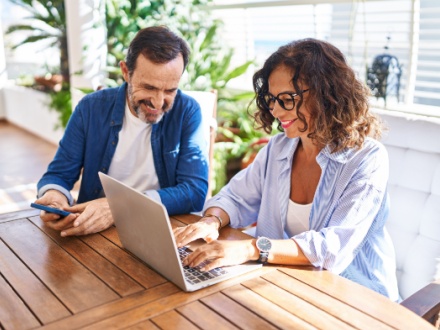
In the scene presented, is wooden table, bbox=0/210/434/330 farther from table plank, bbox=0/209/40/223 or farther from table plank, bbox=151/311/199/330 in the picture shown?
table plank, bbox=0/209/40/223

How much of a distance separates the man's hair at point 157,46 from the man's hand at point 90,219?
61 cm

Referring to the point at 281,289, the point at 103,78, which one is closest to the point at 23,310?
the point at 281,289

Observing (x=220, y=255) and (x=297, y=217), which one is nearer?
(x=220, y=255)

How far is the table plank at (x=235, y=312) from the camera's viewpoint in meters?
0.98

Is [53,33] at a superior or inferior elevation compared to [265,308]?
superior

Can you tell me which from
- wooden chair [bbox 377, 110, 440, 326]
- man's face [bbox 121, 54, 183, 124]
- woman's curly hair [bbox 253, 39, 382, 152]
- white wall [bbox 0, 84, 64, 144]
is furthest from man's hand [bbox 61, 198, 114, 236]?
white wall [bbox 0, 84, 64, 144]

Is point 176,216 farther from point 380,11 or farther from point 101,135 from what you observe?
point 380,11

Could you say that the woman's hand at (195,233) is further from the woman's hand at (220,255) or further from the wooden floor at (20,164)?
the wooden floor at (20,164)

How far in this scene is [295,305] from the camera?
106cm

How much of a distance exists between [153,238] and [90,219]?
1.37 feet

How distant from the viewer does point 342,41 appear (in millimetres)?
3600

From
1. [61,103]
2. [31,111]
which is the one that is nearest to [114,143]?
[61,103]

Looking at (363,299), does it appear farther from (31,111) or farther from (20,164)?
(31,111)

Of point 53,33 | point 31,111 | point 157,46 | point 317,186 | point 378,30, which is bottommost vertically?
point 31,111
